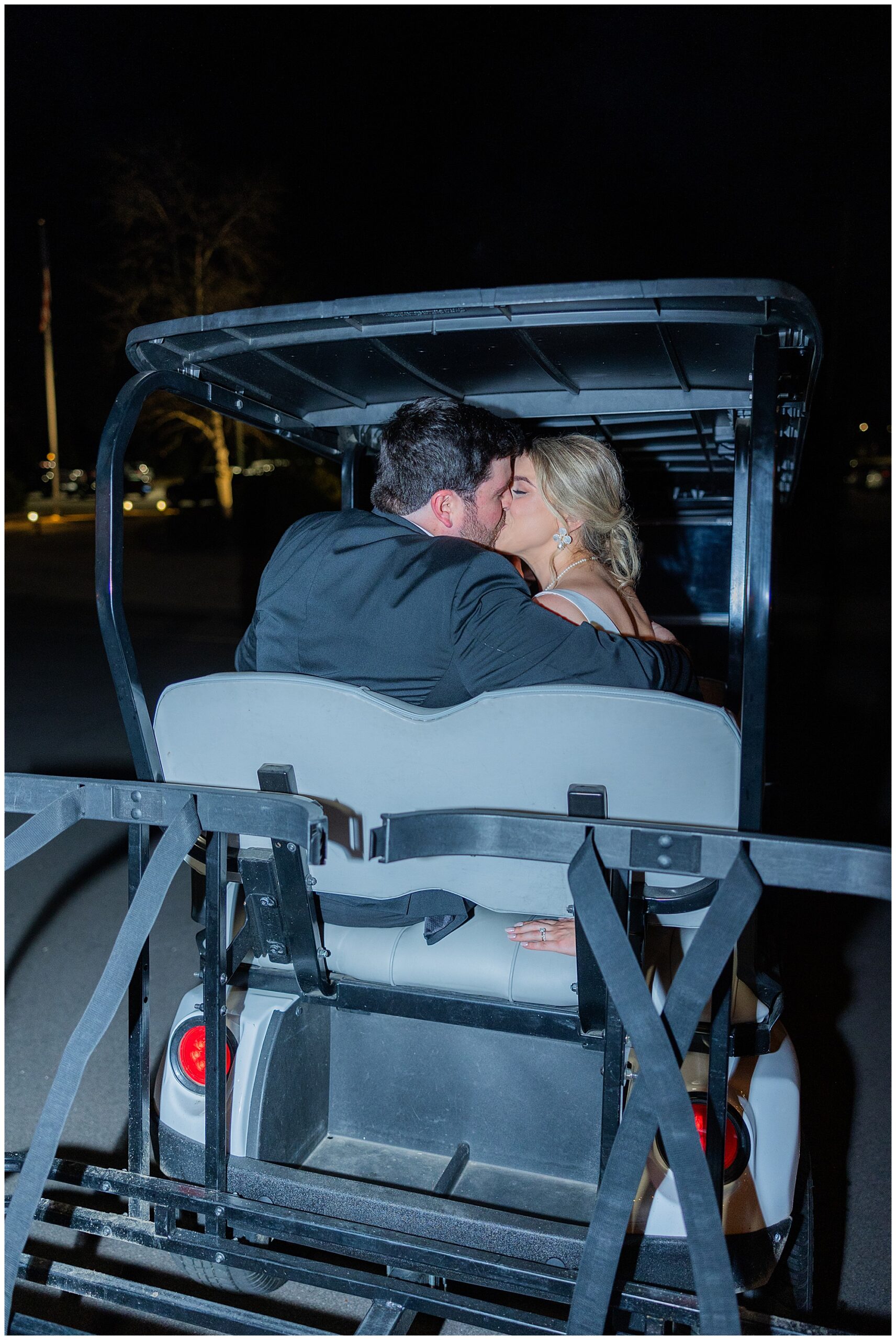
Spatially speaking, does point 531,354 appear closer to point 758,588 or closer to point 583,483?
point 583,483

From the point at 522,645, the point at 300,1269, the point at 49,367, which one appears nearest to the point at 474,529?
the point at 522,645

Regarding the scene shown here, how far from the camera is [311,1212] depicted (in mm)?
1804

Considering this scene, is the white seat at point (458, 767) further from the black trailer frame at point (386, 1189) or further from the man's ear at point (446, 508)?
the man's ear at point (446, 508)

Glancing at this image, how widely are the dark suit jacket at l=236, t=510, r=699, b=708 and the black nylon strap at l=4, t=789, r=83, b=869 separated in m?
0.67

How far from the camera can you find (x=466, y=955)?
210cm

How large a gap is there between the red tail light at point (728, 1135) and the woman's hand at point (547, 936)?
39 cm

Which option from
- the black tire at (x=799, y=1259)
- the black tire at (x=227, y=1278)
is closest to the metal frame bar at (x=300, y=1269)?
the black tire at (x=227, y=1278)

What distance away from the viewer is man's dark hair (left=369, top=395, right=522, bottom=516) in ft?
8.34

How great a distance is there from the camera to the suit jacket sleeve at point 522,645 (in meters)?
2.03

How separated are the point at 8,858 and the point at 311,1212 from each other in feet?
2.89

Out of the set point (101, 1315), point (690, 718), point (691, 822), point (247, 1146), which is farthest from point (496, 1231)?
point (101, 1315)

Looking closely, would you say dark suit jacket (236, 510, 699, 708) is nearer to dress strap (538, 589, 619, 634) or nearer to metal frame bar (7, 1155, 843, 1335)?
dress strap (538, 589, 619, 634)

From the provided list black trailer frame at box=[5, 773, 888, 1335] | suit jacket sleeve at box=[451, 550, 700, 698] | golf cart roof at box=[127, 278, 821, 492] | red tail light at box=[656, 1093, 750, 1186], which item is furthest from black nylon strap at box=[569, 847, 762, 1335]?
golf cart roof at box=[127, 278, 821, 492]

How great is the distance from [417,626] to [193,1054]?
3.75 ft
